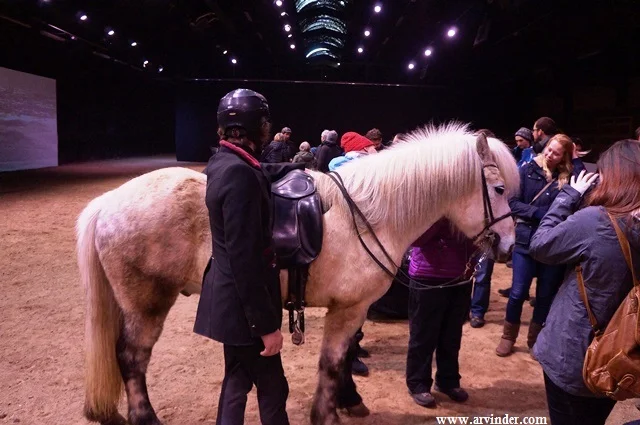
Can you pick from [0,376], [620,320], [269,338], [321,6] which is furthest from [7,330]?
[321,6]

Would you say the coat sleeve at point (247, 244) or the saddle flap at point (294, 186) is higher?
the saddle flap at point (294, 186)

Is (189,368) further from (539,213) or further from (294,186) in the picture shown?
(539,213)

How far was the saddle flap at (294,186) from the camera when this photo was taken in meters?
1.92

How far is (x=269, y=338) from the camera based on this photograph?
1.44 metres

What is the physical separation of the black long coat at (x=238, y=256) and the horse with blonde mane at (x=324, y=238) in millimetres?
497

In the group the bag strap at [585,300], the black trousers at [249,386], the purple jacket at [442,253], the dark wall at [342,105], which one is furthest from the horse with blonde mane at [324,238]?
the dark wall at [342,105]

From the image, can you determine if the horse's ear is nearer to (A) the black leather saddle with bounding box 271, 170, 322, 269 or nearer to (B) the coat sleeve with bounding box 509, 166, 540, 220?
(A) the black leather saddle with bounding box 271, 170, 322, 269

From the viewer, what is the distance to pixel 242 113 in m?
1.54

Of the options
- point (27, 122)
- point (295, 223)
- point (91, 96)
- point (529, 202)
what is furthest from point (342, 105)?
point (295, 223)

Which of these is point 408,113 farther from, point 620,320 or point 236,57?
point 620,320

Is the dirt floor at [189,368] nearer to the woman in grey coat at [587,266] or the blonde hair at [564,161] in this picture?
the woman in grey coat at [587,266]

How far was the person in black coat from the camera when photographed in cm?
140

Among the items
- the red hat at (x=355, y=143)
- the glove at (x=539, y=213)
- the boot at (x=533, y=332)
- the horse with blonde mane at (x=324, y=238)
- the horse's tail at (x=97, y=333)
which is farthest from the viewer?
the red hat at (x=355, y=143)

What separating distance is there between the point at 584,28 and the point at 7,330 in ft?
30.5
